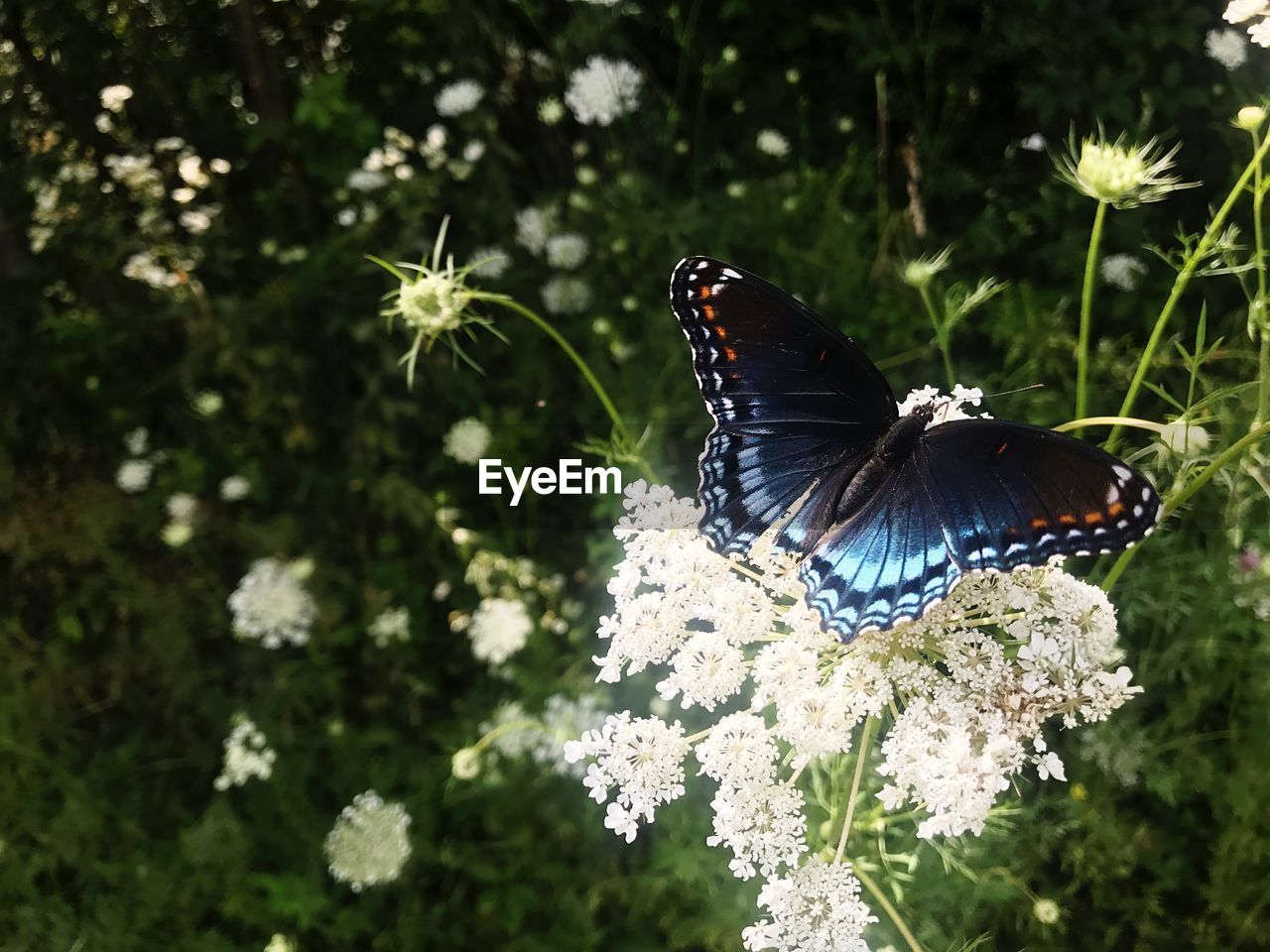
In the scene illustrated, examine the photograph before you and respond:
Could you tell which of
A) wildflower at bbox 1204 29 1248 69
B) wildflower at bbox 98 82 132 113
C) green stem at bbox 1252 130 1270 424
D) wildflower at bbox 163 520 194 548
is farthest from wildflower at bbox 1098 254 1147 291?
wildflower at bbox 98 82 132 113

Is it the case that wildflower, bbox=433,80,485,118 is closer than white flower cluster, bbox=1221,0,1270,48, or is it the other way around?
white flower cluster, bbox=1221,0,1270,48

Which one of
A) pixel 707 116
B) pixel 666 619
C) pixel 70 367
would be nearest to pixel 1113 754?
pixel 666 619

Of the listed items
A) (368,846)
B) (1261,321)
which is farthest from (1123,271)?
(368,846)

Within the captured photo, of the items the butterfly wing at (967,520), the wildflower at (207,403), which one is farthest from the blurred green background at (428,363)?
the butterfly wing at (967,520)

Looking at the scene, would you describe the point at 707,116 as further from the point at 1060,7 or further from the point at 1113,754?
the point at 1113,754

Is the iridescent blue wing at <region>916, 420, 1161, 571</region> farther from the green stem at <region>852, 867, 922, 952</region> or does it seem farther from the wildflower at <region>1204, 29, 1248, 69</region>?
the wildflower at <region>1204, 29, 1248, 69</region>

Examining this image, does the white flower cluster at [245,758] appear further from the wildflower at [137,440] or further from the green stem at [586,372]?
the green stem at [586,372]

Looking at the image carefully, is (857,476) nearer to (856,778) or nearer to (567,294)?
(856,778)
